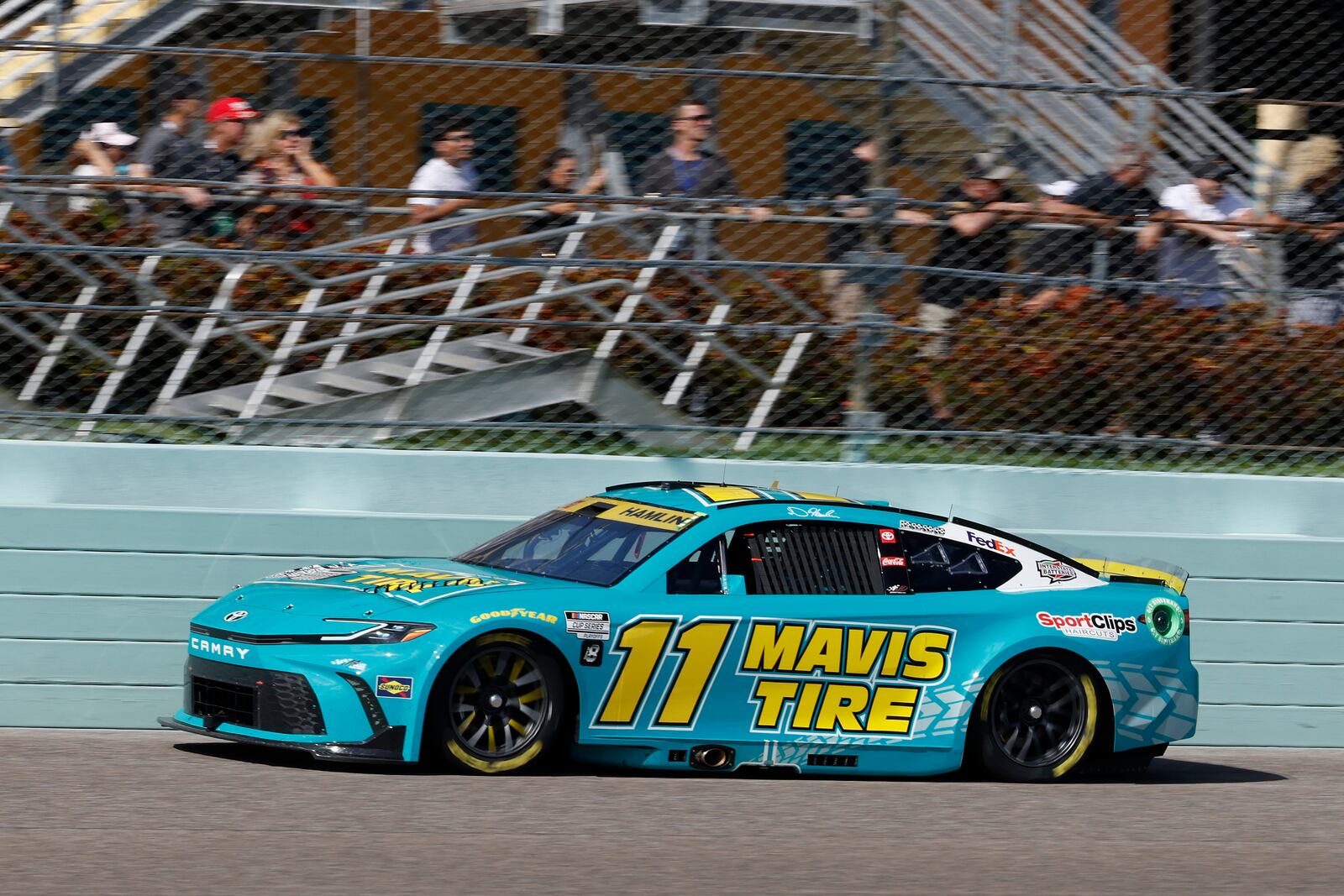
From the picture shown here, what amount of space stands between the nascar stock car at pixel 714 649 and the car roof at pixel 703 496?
0.06 ft

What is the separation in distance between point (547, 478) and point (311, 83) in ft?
7.94

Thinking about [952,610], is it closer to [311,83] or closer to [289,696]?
[289,696]

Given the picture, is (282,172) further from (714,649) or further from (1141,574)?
(1141,574)

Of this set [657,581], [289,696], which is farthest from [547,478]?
[289,696]

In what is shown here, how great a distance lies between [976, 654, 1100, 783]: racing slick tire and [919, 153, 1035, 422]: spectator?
2.00 meters

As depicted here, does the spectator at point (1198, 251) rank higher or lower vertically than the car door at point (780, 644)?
higher

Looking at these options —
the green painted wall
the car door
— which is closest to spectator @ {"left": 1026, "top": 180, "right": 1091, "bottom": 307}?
the green painted wall

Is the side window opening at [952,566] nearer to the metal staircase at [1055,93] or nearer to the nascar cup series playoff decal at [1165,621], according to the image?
the nascar cup series playoff decal at [1165,621]

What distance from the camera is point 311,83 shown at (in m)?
10.0

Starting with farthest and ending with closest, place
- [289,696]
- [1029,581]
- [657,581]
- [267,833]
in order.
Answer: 1. [1029,581]
2. [657,581]
3. [289,696]
4. [267,833]

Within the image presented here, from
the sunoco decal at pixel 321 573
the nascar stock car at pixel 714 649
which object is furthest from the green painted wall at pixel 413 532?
the sunoco decal at pixel 321 573

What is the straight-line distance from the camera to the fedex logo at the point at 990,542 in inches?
338

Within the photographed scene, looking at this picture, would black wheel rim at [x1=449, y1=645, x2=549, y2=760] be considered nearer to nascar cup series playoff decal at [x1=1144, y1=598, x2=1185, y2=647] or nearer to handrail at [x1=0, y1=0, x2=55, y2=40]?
nascar cup series playoff decal at [x1=1144, y1=598, x2=1185, y2=647]

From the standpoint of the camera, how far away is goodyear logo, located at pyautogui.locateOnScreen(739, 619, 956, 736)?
312 inches
